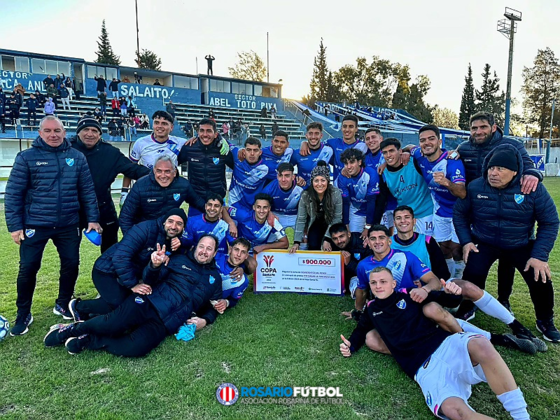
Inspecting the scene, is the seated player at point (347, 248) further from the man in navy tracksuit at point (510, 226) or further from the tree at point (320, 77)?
the tree at point (320, 77)

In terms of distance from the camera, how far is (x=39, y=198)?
3.85m

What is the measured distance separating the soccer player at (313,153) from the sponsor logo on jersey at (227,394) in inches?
136

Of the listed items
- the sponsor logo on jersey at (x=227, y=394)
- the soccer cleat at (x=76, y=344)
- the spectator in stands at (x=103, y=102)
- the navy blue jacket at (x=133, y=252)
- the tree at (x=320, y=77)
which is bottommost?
the sponsor logo on jersey at (x=227, y=394)

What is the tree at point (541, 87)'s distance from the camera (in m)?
44.2

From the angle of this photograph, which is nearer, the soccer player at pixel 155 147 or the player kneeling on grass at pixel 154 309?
the player kneeling on grass at pixel 154 309

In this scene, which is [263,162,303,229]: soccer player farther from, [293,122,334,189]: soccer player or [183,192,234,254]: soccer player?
[183,192,234,254]: soccer player

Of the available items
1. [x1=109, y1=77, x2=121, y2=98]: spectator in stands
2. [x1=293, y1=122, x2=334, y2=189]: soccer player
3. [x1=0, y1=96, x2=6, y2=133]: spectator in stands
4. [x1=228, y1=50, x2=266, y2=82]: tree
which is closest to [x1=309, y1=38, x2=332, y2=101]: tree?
[x1=228, y1=50, x2=266, y2=82]: tree

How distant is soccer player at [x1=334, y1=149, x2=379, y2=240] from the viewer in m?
5.10

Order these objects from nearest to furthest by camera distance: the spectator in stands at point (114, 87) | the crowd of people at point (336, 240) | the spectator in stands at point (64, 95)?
the crowd of people at point (336, 240) → the spectator in stands at point (64, 95) → the spectator in stands at point (114, 87)

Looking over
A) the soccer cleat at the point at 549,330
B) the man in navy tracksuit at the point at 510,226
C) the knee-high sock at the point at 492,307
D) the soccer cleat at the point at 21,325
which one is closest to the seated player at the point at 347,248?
the man in navy tracksuit at the point at 510,226

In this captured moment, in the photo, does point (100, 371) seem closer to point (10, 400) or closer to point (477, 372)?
point (10, 400)

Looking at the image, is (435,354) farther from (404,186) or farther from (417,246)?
(404,186)

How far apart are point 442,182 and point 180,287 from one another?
294 centimetres

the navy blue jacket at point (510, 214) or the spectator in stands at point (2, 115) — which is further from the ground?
the spectator in stands at point (2, 115)
